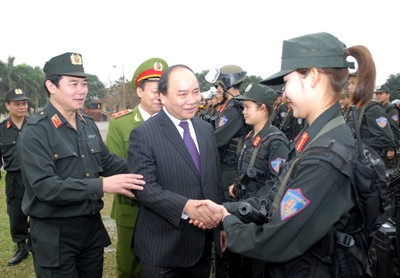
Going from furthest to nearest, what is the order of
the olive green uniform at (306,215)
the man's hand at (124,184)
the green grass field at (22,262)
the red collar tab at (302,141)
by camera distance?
the green grass field at (22,262), the man's hand at (124,184), the red collar tab at (302,141), the olive green uniform at (306,215)

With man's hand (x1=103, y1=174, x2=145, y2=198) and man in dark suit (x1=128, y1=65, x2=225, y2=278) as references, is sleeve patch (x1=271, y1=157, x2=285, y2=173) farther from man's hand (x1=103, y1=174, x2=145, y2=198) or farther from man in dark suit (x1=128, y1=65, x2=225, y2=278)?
man's hand (x1=103, y1=174, x2=145, y2=198)

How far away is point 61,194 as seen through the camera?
7.78 ft

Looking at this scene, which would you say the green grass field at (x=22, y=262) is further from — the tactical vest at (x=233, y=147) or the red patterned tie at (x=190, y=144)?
the red patterned tie at (x=190, y=144)

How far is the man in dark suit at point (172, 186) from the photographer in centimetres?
233

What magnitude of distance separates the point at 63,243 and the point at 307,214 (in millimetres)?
1890

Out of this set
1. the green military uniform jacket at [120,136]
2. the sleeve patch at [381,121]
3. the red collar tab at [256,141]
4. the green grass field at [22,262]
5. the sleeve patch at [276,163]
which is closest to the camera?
the sleeve patch at [276,163]

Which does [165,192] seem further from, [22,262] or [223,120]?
[22,262]

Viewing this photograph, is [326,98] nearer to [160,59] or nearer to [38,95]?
[160,59]

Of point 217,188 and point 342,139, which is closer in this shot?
point 342,139

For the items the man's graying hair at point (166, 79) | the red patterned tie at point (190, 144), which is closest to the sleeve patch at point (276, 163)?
the red patterned tie at point (190, 144)

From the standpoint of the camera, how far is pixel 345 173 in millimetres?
1515

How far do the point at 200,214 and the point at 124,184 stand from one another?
0.58 meters

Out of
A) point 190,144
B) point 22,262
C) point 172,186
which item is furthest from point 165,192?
point 22,262

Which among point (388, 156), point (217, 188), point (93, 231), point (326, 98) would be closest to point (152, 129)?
point (217, 188)
